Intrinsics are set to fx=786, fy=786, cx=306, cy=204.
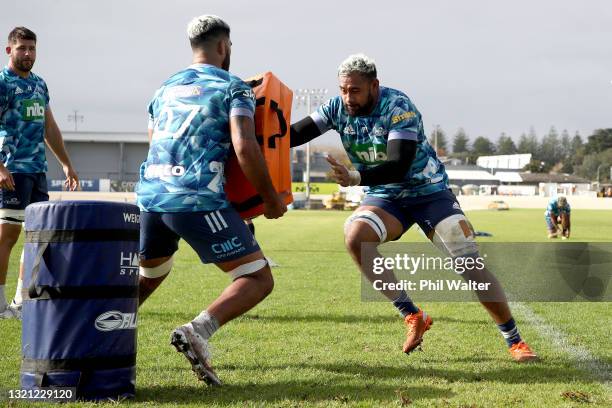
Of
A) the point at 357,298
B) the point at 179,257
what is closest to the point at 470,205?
the point at 179,257

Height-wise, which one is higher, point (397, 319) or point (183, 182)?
point (183, 182)

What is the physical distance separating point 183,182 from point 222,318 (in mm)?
830

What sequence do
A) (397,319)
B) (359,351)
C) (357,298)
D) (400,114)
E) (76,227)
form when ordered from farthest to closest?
(357,298) < (397,319) < (359,351) < (400,114) < (76,227)

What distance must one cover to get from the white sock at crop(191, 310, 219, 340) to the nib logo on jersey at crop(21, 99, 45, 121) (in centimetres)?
378

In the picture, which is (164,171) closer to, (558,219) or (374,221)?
(374,221)

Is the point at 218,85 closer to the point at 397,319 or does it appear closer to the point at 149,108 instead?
the point at 149,108

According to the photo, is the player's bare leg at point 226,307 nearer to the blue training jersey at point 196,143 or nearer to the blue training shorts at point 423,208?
the blue training jersey at point 196,143

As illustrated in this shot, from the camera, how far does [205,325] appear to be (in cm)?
452

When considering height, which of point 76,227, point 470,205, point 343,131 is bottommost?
point 470,205

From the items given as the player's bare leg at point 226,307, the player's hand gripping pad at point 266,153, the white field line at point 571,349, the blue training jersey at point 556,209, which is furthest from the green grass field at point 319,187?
the player's bare leg at point 226,307

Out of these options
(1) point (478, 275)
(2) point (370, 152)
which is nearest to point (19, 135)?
(2) point (370, 152)

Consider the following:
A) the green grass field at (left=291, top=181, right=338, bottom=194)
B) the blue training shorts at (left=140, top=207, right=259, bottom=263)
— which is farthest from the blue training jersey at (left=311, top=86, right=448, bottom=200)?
the green grass field at (left=291, top=181, right=338, bottom=194)

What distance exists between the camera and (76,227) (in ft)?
13.7

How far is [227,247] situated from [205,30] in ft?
4.35
